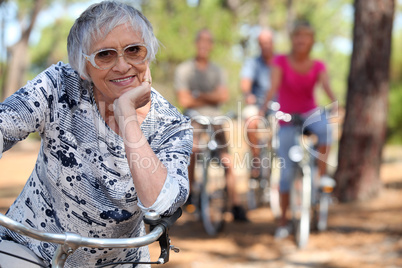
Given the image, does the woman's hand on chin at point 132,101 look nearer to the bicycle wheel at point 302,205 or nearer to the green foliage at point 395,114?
the bicycle wheel at point 302,205

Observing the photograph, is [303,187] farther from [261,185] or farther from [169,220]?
[169,220]

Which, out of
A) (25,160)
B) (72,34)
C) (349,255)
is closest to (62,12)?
(25,160)

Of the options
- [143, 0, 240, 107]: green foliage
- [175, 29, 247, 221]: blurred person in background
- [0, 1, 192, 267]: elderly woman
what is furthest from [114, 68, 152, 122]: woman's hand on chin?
[143, 0, 240, 107]: green foliage

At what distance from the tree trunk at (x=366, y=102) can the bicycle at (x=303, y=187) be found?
1995mm

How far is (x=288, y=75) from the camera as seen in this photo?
247 inches

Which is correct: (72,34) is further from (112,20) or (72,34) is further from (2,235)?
(2,235)

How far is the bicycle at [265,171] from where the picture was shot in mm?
7926

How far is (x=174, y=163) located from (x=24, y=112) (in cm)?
51

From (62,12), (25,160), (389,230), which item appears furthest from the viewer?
(62,12)

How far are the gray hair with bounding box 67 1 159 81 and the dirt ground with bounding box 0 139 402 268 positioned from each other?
146 inches

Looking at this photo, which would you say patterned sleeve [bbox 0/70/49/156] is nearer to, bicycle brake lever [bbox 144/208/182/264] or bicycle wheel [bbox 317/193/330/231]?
bicycle brake lever [bbox 144/208/182/264]

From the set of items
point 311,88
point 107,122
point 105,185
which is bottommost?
point 105,185

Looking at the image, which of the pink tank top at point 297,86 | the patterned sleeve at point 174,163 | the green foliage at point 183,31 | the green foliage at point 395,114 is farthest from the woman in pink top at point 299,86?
the green foliage at point 395,114

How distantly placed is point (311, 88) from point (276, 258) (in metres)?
1.86
